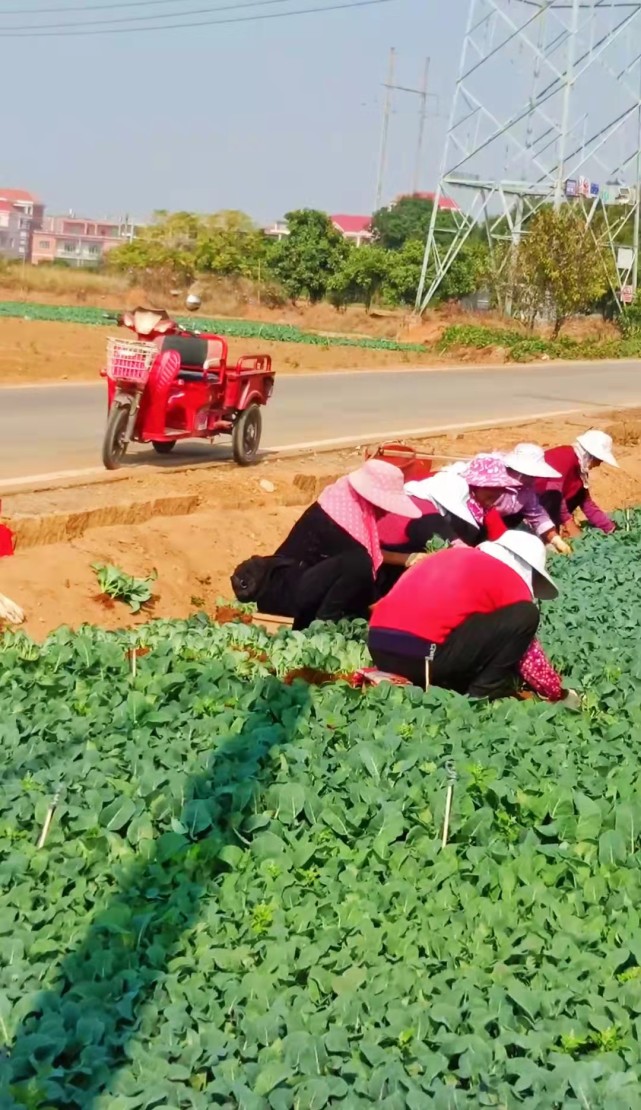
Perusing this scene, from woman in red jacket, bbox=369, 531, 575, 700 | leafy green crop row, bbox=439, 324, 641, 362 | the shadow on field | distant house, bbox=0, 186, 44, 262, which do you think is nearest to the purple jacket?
woman in red jacket, bbox=369, 531, 575, 700

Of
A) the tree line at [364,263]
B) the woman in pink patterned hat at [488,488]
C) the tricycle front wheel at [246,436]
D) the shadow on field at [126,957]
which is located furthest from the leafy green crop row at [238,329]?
the shadow on field at [126,957]

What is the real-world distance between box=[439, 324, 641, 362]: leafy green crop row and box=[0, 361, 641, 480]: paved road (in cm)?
547

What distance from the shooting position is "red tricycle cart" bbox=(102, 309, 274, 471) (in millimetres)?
13672

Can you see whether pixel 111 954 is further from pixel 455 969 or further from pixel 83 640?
pixel 83 640

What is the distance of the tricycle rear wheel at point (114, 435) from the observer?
1373 cm

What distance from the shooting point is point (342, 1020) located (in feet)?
13.6

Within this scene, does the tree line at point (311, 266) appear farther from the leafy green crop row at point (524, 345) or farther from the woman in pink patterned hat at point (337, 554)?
the woman in pink patterned hat at point (337, 554)

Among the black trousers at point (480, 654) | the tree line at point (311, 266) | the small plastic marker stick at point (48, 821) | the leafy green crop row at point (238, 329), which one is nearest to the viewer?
the small plastic marker stick at point (48, 821)

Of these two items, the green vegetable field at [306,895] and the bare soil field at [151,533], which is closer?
the green vegetable field at [306,895]

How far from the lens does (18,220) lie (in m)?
164

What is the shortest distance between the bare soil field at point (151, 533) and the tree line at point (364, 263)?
3582cm

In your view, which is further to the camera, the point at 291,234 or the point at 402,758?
the point at 291,234

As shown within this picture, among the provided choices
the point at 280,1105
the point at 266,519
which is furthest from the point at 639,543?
the point at 280,1105

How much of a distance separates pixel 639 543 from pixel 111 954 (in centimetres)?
1001
